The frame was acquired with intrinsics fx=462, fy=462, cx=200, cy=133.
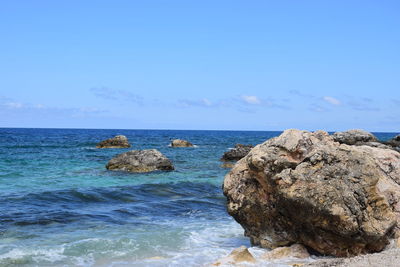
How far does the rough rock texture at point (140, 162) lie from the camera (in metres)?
25.7

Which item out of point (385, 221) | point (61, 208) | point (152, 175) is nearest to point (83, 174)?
point (152, 175)

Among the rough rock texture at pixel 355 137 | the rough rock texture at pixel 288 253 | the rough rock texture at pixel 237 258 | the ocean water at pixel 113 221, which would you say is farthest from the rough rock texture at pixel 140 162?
the rough rock texture at pixel 355 137

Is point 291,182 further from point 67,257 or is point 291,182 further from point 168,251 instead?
point 67,257

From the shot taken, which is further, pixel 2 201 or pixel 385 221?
pixel 2 201

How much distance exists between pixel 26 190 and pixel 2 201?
2616 millimetres

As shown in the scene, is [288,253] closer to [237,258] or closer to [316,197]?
[237,258]

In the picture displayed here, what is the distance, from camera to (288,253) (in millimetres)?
8938

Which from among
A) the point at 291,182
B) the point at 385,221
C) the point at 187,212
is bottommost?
the point at 187,212

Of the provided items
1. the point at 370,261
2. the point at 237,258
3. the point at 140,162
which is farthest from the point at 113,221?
the point at 140,162

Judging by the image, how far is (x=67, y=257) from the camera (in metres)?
9.24

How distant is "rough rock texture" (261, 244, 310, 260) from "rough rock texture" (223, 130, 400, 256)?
0.17 m

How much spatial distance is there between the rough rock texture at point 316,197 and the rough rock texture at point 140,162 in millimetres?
16061

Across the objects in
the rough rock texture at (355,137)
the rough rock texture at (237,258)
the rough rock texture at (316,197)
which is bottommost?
the rough rock texture at (237,258)

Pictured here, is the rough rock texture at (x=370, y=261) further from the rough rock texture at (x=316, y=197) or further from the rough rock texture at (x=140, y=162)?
the rough rock texture at (x=140, y=162)
